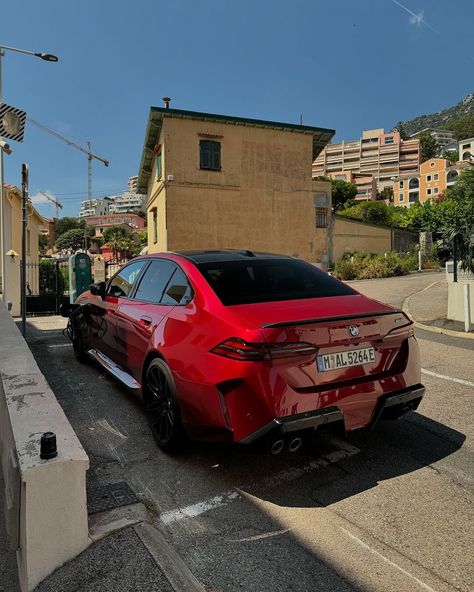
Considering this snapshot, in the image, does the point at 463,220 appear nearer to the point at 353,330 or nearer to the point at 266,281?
the point at 266,281

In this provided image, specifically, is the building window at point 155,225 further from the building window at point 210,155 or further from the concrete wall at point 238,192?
the building window at point 210,155

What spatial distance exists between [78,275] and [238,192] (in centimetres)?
1190

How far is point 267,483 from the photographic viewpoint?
3.06 metres

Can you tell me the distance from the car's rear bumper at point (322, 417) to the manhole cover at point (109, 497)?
786 mm

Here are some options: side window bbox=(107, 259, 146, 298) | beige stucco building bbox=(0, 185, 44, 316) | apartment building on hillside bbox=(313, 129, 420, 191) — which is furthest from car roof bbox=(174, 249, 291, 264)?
apartment building on hillside bbox=(313, 129, 420, 191)

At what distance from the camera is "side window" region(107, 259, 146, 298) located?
190 inches

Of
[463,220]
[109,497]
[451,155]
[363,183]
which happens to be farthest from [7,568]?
[451,155]

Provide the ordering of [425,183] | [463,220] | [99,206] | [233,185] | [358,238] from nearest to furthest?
[463,220] < [233,185] < [358,238] < [425,183] < [99,206]

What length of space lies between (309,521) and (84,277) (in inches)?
527

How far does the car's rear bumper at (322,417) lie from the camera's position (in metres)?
2.65

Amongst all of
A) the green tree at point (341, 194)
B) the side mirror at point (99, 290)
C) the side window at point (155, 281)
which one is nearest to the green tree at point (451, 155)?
the green tree at point (341, 194)

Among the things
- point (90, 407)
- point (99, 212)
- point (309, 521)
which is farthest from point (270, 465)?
point (99, 212)

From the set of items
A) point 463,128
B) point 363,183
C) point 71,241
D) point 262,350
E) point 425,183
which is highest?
point 463,128

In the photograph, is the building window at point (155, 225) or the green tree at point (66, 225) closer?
the building window at point (155, 225)
